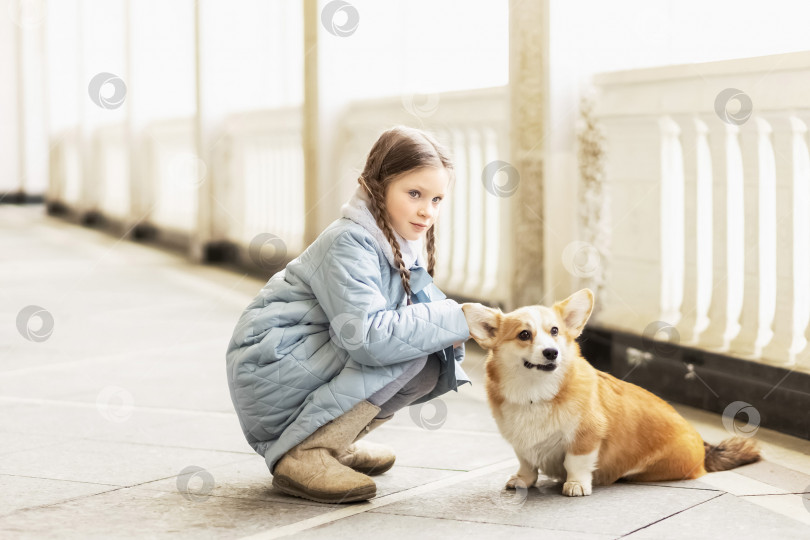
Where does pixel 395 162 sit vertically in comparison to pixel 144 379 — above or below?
above

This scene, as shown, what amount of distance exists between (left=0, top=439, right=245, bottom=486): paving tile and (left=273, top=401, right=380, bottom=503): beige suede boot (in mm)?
460

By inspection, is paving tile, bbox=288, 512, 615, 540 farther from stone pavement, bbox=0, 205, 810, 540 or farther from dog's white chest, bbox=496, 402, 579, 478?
dog's white chest, bbox=496, 402, 579, 478

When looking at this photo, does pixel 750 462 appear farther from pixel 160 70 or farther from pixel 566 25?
pixel 160 70

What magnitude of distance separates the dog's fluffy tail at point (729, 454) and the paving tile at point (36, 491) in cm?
157

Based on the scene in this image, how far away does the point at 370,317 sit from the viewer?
2326 mm

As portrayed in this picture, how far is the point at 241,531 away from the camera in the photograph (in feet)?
7.28

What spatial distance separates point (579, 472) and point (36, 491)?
1369 millimetres

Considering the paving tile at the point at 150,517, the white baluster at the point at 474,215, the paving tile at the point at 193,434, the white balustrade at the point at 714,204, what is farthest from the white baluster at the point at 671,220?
the paving tile at the point at 150,517

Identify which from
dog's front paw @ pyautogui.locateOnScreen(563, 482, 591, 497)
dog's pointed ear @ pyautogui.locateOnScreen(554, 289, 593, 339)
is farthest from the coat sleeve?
dog's front paw @ pyautogui.locateOnScreen(563, 482, 591, 497)

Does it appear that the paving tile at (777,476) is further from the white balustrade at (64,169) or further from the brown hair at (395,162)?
the white balustrade at (64,169)

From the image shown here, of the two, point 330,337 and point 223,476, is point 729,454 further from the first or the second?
point 223,476

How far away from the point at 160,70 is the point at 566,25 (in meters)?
6.74

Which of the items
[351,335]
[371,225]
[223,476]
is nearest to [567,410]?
[351,335]

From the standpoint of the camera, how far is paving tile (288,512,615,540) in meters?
2.16
